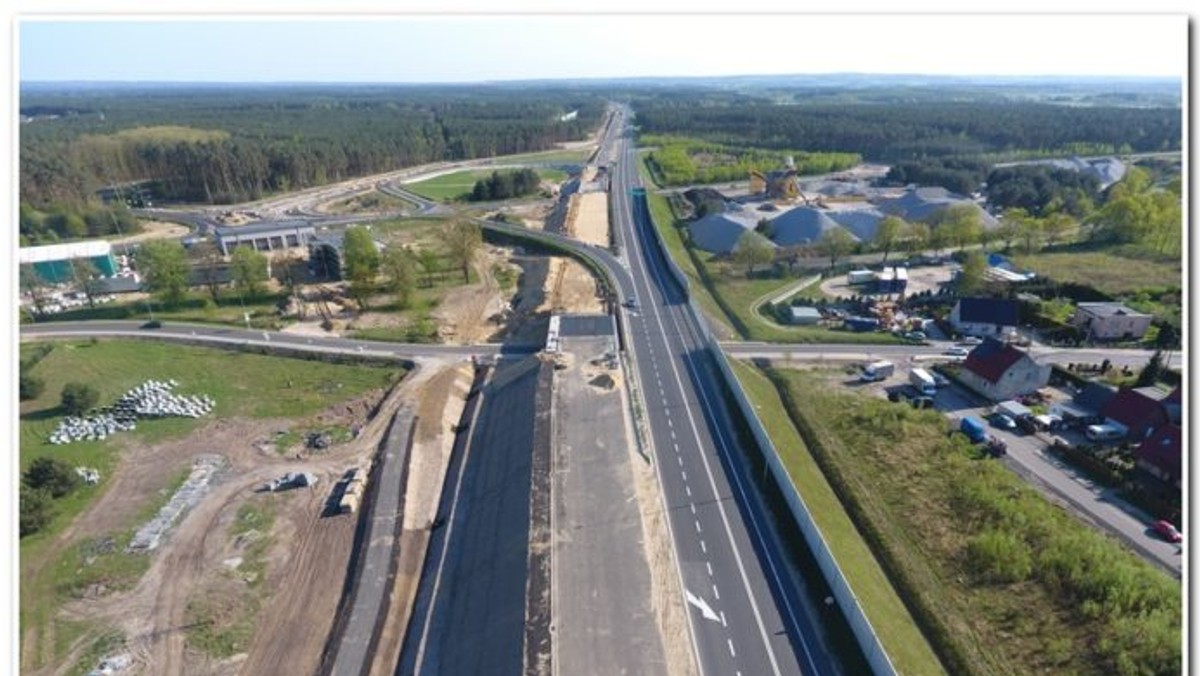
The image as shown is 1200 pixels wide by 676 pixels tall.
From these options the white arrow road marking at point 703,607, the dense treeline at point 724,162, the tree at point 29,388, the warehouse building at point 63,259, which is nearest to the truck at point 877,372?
the white arrow road marking at point 703,607

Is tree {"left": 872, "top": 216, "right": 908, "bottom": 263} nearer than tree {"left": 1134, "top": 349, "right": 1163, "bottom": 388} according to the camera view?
No

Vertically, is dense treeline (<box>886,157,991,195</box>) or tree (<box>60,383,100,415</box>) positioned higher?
dense treeline (<box>886,157,991,195</box>)

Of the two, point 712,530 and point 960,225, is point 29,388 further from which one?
point 960,225

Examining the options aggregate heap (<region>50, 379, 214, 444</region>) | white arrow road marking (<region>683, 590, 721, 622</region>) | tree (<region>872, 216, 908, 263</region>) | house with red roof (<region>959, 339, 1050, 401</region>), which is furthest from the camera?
tree (<region>872, 216, 908, 263</region>)

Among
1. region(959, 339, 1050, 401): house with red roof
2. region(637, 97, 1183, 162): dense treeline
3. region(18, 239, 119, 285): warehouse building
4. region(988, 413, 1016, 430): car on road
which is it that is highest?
region(637, 97, 1183, 162): dense treeline

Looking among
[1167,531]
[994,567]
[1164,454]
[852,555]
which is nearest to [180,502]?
[852,555]

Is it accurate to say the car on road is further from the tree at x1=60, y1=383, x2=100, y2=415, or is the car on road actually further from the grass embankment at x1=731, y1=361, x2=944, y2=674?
the tree at x1=60, y1=383, x2=100, y2=415

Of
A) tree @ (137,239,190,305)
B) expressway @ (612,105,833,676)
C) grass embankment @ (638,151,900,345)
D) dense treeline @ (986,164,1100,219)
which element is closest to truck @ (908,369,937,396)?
grass embankment @ (638,151,900,345)
